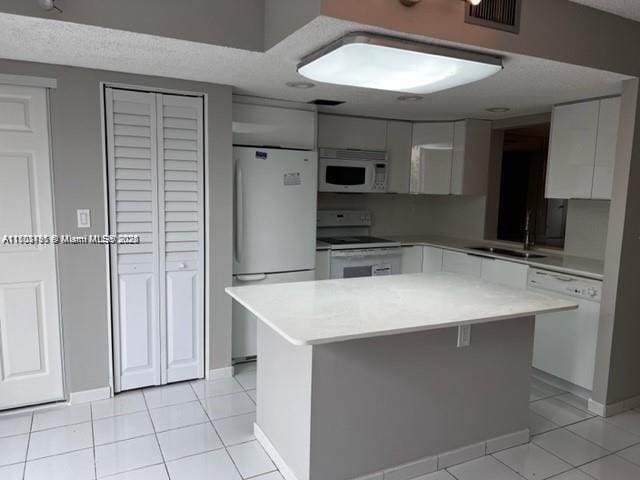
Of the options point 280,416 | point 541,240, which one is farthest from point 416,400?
point 541,240

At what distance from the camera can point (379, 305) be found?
2.23 m

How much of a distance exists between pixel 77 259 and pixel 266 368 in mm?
1410

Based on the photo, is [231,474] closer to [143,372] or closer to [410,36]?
[143,372]

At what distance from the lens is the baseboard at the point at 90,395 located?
297cm

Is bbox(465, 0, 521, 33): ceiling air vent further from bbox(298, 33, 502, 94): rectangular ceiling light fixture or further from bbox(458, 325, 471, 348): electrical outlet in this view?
bbox(458, 325, 471, 348): electrical outlet

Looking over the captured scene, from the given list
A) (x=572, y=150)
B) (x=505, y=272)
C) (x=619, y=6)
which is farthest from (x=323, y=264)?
(x=619, y=6)

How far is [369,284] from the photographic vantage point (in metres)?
2.71

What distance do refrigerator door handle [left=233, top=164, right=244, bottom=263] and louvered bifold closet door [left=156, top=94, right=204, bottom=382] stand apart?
0.29 m

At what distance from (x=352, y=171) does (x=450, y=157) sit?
992 millimetres

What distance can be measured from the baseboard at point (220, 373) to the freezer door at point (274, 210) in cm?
73

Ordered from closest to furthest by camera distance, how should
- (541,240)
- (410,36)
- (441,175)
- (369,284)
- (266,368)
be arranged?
1. (410,36)
2. (266,368)
3. (369,284)
4. (441,175)
5. (541,240)

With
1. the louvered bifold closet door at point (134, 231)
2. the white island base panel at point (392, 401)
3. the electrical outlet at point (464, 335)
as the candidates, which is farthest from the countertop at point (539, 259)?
the louvered bifold closet door at point (134, 231)

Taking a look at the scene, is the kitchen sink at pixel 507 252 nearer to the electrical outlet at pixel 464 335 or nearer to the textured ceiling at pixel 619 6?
the electrical outlet at pixel 464 335

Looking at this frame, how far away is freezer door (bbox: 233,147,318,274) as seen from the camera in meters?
3.47
